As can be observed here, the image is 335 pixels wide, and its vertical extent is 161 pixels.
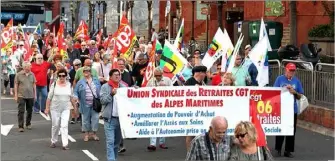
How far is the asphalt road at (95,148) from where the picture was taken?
39.7ft

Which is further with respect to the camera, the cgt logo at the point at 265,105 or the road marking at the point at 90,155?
the road marking at the point at 90,155

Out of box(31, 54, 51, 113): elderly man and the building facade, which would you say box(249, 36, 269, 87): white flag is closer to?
box(31, 54, 51, 113): elderly man

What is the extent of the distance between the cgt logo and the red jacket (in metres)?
7.59

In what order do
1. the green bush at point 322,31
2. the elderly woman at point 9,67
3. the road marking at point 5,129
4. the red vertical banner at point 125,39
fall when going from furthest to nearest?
the green bush at point 322,31 < the elderly woman at point 9,67 < the red vertical banner at point 125,39 < the road marking at point 5,129

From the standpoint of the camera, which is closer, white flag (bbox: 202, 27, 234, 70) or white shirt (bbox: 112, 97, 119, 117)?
white shirt (bbox: 112, 97, 119, 117)

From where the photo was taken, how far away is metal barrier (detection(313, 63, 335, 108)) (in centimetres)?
1549

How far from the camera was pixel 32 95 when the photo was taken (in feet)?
51.0

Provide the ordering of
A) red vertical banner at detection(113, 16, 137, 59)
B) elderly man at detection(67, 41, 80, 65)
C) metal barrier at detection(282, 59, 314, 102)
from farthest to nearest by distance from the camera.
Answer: elderly man at detection(67, 41, 80, 65) → red vertical banner at detection(113, 16, 137, 59) → metal barrier at detection(282, 59, 314, 102)

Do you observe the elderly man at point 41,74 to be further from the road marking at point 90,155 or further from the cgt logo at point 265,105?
the cgt logo at point 265,105

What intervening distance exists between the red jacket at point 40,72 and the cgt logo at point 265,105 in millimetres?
7590

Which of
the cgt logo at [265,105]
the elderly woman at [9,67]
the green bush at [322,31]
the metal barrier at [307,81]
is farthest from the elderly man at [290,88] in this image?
the green bush at [322,31]

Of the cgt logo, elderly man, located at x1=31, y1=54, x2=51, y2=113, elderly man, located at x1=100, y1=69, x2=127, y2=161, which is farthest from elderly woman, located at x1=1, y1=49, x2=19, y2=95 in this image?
the cgt logo

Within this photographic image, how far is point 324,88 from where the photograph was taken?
52.0 ft

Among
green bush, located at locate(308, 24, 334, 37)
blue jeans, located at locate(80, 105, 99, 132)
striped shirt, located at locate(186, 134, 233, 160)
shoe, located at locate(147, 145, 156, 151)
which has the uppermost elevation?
green bush, located at locate(308, 24, 334, 37)
